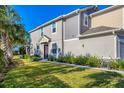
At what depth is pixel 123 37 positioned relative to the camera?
578 inches

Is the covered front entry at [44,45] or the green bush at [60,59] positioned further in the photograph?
the covered front entry at [44,45]

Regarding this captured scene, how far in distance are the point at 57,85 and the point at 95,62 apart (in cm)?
707

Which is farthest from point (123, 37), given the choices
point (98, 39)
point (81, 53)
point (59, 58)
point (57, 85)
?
point (57, 85)

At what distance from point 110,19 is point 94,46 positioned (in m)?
3.70

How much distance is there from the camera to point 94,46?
16.2 meters

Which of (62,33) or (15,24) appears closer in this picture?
(15,24)

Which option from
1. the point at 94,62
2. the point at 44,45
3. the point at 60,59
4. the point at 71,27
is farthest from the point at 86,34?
the point at 44,45

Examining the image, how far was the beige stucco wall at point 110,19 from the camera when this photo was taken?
54.2 ft

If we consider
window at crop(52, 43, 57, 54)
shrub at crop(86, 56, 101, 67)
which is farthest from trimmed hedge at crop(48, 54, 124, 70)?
window at crop(52, 43, 57, 54)

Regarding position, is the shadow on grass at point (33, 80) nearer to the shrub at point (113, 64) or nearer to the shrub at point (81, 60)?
the shrub at point (113, 64)

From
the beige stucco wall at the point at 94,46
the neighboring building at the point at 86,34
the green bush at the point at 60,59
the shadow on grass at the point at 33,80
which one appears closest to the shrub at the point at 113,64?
the neighboring building at the point at 86,34

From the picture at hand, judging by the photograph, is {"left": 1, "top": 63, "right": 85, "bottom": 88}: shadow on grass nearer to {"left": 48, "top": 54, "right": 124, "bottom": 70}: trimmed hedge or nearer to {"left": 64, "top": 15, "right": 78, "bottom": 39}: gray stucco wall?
{"left": 48, "top": 54, "right": 124, "bottom": 70}: trimmed hedge

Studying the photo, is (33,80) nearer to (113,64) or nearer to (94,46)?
(113,64)
